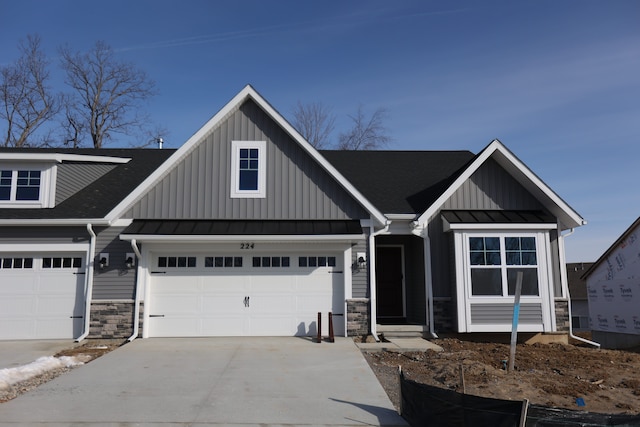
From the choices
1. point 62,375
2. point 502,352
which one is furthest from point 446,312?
point 62,375

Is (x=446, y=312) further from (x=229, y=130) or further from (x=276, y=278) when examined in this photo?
→ (x=229, y=130)

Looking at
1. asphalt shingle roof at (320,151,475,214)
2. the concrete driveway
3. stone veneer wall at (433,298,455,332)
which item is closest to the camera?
the concrete driveway

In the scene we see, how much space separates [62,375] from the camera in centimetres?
886

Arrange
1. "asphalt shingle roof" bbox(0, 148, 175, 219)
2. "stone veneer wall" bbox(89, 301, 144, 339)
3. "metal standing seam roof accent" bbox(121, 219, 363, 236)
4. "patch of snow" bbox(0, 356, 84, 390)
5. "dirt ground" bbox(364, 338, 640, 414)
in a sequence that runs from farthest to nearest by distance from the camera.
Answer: "asphalt shingle roof" bbox(0, 148, 175, 219) < "stone veneer wall" bbox(89, 301, 144, 339) < "metal standing seam roof accent" bbox(121, 219, 363, 236) < "patch of snow" bbox(0, 356, 84, 390) < "dirt ground" bbox(364, 338, 640, 414)

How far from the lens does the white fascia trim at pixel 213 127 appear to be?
1289 centimetres

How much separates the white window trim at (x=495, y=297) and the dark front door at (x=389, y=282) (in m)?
2.86

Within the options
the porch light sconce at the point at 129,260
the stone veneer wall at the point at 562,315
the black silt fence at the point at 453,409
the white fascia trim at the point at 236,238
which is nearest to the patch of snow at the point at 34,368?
the porch light sconce at the point at 129,260

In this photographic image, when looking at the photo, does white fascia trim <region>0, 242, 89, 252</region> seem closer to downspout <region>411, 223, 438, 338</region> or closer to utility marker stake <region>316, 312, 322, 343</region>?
utility marker stake <region>316, 312, 322, 343</region>

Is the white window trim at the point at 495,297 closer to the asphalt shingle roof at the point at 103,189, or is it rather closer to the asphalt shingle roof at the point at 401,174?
the asphalt shingle roof at the point at 401,174

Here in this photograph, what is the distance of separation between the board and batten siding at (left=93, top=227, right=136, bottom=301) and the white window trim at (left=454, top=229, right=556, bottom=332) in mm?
8189

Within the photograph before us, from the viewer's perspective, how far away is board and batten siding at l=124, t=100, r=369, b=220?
13.2m

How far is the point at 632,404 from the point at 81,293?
39.0 feet

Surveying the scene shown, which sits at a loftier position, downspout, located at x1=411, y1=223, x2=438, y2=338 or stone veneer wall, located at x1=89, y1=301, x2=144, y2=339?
downspout, located at x1=411, y1=223, x2=438, y2=338

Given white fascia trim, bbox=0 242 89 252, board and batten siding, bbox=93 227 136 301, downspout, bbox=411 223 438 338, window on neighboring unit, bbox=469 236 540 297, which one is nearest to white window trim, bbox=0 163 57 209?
white fascia trim, bbox=0 242 89 252
